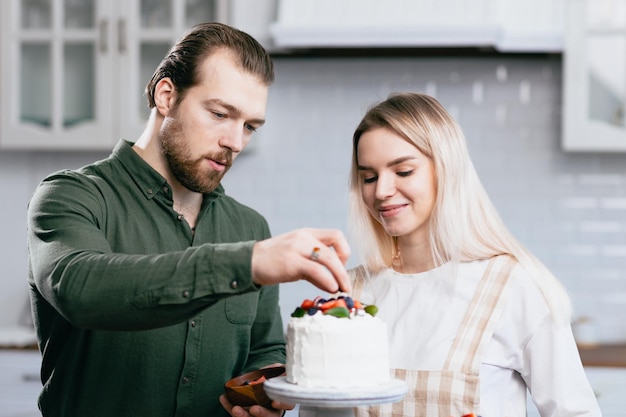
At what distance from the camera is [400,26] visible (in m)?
3.46

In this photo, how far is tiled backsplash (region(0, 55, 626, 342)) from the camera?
3773mm

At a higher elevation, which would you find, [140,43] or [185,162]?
[140,43]

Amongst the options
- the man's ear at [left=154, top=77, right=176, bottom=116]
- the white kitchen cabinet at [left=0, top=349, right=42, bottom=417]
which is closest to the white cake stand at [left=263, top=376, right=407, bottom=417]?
the man's ear at [left=154, top=77, right=176, bottom=116]

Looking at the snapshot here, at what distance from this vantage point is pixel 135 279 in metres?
1.26

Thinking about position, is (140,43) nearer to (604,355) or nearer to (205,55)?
(205,55)

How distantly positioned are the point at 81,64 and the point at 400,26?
136cm

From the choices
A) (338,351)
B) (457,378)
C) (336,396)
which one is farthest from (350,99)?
(336,396)

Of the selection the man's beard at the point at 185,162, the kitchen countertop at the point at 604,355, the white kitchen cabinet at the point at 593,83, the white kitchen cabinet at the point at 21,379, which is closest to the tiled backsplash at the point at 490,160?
the kitchen countertop at the point at 604,355

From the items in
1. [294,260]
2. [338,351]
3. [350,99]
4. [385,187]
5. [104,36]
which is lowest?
[338,351]

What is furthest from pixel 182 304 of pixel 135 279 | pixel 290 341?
pixel 290 341

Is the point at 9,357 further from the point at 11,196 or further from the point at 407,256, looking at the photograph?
the point at 407,256

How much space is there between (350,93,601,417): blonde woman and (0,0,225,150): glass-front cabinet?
1.88 metres

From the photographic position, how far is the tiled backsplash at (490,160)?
377 centimetres

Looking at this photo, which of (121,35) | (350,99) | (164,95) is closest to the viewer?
(164,95)
